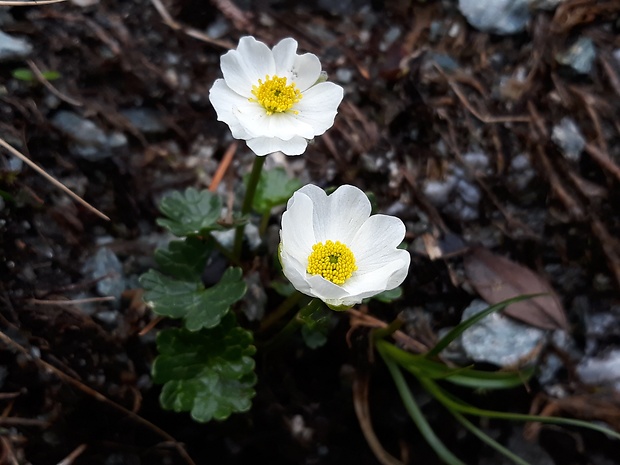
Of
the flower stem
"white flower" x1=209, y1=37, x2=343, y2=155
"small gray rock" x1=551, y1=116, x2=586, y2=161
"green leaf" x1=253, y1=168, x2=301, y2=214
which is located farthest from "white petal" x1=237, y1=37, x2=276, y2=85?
"small gray rock" x1=551, y1=116, x2=586, y2=161

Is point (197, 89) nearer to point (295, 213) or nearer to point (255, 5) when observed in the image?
point (255, 5)

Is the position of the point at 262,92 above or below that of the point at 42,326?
above

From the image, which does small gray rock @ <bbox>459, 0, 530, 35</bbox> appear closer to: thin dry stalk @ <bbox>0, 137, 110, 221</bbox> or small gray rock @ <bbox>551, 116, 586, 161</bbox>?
small gray rock @ <bbox>551, 116, 586, 161</bbox>

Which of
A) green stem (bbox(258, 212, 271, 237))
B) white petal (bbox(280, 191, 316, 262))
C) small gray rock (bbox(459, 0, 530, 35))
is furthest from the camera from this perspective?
small gray rock (bbox(459, 0, 530, 35))

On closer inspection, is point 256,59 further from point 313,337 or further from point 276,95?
point 313,337

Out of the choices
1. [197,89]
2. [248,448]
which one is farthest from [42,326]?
[197,89]

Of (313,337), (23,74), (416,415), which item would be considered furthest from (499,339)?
(23,74)

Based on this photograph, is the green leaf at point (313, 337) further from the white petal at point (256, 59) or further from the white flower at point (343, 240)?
the white petal at point (256, 59)
